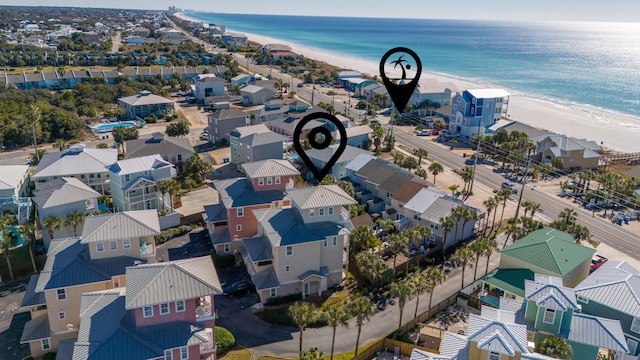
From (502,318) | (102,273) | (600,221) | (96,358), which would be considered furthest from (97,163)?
(600,221)

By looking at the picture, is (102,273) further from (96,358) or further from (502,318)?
(502,318)

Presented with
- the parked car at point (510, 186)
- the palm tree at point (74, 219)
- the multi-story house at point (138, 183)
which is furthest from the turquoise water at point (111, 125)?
the parked car at point (510, 186)

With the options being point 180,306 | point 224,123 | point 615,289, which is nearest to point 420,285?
point 615,289

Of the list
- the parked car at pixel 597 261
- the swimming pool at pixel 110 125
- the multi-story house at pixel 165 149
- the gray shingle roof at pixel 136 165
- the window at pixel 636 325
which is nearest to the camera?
the window at pixel 636 325

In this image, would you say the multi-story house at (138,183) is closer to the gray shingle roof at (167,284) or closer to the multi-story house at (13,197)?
the multi-story house at (13,197)

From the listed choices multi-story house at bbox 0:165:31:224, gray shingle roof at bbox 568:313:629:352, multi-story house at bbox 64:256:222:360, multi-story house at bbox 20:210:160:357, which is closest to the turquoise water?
multi-story house at bbox 0:165:31:224

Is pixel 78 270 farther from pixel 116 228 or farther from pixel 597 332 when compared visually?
pixel 597 332
